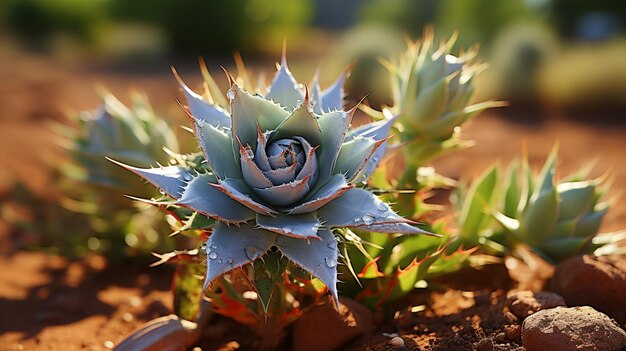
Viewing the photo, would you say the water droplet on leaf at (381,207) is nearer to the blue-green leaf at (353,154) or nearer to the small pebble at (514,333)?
the blue-green leaf at (353,154)

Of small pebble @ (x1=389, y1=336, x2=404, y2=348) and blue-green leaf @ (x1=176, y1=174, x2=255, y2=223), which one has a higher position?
blue-green leaf @ (x1=176, y1=174, x2=255, y2=223)

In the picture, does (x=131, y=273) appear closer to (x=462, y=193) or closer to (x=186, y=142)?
(x=186, y=142)

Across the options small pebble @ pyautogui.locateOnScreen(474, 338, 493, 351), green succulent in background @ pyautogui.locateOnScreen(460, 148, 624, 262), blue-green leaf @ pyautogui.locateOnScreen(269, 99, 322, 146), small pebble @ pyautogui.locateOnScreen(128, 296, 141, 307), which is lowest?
small pebble @ pyautogui.locateOnScreen(474, 338, 493, 351)

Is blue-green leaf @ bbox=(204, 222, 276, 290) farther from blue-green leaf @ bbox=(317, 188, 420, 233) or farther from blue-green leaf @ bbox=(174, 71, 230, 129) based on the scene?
blue-green leaf @ bbox=(174, 71, 230, 129)

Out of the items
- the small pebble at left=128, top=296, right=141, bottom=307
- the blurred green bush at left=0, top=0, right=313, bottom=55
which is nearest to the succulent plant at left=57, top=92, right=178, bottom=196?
the small pebble at left=128, top=296, right=141, bottom=307

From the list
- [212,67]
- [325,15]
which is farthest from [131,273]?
[325,15]

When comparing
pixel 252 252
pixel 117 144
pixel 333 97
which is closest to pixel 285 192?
pixel 252 252

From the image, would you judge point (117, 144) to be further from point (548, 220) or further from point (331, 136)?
point (548, 220)
